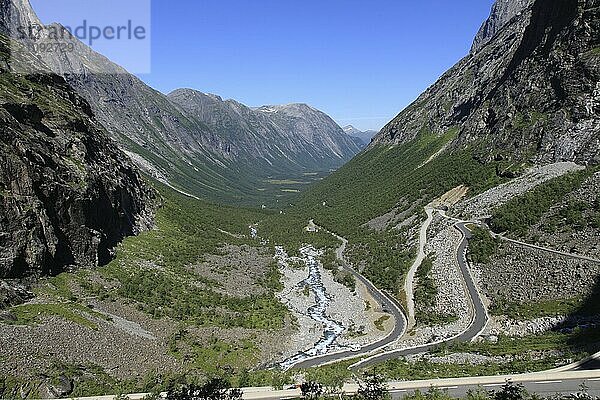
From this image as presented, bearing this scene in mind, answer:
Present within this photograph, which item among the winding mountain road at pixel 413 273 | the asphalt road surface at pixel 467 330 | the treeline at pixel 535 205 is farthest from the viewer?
the treeline at pixel 535 205

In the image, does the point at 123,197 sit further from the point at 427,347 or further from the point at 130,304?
the point at 427,347

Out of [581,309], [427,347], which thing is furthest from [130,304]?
[581,309]

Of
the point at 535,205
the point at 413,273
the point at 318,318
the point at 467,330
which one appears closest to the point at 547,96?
the point at 535,205

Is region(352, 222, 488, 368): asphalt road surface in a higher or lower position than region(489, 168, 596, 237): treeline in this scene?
lower

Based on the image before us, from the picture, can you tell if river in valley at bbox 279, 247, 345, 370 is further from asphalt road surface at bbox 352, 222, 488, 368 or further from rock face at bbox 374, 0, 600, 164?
rock face at bbox 374, 0, 600, 164

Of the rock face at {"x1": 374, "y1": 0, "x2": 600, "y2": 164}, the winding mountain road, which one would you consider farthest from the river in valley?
the rock face at {"x1": 374, "y1": 0, "x2": 600, "y2": 164}

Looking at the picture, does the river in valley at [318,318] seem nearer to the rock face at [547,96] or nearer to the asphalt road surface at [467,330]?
the asphalt road surface at [467,330]

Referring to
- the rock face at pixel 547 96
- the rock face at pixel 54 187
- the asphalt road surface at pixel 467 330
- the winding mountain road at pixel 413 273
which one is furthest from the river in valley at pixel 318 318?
the rock face at pixel 547 96

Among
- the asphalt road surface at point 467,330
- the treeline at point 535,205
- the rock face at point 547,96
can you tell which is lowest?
the asphalt road surface at point 467,330
